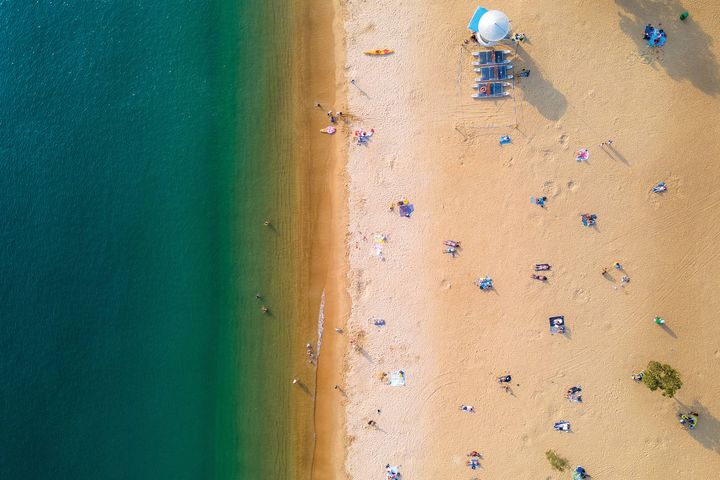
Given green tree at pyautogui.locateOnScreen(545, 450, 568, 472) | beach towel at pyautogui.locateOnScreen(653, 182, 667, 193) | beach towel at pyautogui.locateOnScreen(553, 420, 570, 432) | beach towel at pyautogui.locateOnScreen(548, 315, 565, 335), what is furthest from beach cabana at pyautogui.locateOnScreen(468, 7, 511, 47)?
green tree at pyautogui.locateOnScreen(545, 450, 568, 472)

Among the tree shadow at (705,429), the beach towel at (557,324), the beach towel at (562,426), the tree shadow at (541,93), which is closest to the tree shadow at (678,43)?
the tree shadow at (541,93)

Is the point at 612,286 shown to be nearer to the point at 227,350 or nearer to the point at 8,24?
the point at 227,350

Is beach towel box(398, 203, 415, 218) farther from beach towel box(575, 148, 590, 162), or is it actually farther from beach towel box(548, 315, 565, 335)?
beach towel box(548, 315, 565, 335)

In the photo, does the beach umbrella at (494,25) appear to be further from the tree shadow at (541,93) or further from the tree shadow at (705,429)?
the tree shadow at (705,429)

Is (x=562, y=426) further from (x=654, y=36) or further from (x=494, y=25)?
(x=654, y=36)

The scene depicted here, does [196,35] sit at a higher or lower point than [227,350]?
higher

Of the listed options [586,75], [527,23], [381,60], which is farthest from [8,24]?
[586,75]

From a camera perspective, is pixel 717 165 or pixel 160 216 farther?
pixel 160 216

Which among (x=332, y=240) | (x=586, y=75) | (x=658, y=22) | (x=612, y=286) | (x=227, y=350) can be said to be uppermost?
(x=658, y=22)
